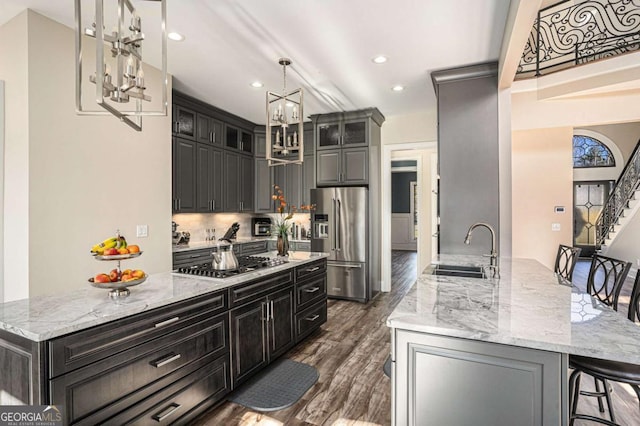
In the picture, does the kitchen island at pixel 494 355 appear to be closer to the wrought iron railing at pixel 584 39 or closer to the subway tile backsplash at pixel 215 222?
the wrought iron railing at pixel 584 39

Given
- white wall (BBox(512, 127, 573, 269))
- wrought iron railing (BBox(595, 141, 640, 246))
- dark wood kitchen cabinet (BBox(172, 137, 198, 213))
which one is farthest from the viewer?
wrought iron railing (BBox(595, 141, 640, 246))

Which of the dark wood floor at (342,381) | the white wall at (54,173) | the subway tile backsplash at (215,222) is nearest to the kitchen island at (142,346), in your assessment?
the dark wood floor at (342,381)

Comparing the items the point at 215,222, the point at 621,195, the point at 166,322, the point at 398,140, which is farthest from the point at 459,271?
the point at 621,195

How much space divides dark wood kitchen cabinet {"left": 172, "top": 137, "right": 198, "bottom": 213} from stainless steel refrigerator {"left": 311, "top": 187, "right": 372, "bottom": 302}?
1910mm

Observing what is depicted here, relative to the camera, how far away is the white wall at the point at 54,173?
8.48 ft

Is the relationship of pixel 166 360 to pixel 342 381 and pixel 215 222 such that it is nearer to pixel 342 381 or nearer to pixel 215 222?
pixel 342 381

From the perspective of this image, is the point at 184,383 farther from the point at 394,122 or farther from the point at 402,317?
the point at 394,122

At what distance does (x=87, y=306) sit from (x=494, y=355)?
1.93 meters

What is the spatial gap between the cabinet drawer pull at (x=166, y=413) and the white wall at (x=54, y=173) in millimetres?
1647

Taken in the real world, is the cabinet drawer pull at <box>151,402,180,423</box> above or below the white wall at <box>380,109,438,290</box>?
below

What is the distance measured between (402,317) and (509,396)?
476 millimetres

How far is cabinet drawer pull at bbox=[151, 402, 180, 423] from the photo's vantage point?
1787 millimetres

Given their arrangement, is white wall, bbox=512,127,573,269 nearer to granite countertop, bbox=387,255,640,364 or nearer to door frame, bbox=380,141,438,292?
door frame, bbox=380,141,438,292

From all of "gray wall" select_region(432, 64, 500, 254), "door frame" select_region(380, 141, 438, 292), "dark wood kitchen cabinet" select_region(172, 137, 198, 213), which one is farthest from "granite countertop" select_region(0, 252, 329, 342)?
"door frame" select_region(380, 141, 438, 292)
